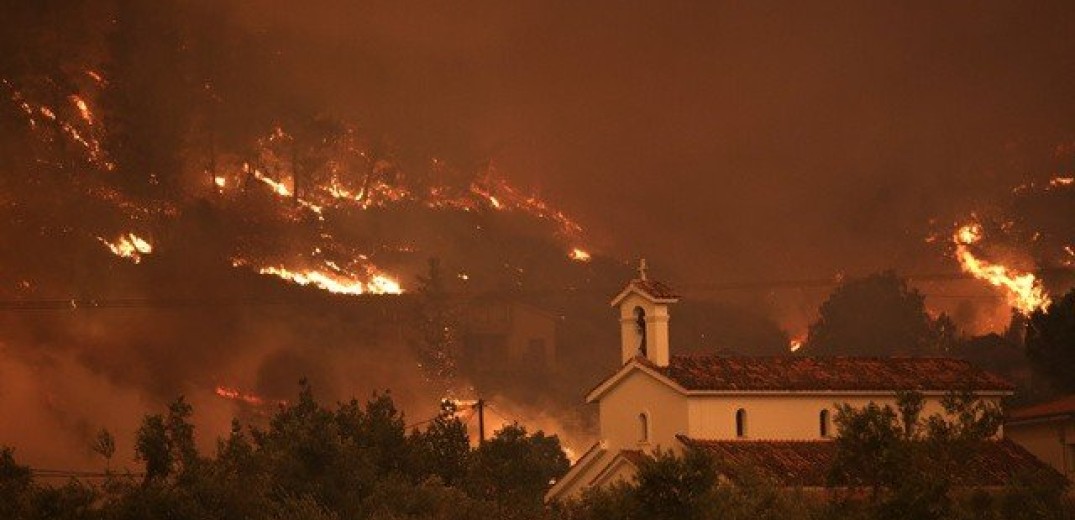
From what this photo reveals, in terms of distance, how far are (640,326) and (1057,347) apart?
44.4 m

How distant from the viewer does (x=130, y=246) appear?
137 m

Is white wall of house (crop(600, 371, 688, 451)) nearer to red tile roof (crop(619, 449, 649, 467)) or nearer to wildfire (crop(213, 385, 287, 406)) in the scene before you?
red tile roof (crop(619, 449, 649, 467))

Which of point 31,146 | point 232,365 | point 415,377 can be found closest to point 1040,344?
point 415,377

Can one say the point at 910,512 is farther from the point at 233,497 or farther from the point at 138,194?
the point at 138,194

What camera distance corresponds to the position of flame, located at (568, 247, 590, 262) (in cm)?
16688

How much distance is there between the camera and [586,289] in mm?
160875

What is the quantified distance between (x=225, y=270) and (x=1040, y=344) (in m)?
62.3

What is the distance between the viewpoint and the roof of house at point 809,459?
232 ft

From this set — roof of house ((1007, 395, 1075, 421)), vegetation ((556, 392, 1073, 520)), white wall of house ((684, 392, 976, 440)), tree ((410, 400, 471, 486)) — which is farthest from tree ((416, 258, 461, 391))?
vegetation ((556, 392, 1073, 520))

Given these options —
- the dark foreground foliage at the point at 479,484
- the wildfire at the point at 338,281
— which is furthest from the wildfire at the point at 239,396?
the dark foreground foliage at the point at 479,484

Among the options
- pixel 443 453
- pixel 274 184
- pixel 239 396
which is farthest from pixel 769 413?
pixel 274 184

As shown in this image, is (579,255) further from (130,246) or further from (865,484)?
(865,484)

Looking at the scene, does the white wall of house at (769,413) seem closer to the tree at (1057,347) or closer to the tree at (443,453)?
the tree at (443,453)

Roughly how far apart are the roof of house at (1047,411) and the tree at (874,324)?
65069 mm
